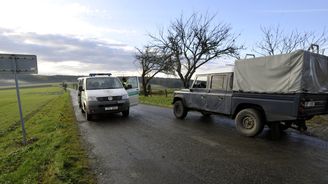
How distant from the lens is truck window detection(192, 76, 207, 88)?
8.53 m

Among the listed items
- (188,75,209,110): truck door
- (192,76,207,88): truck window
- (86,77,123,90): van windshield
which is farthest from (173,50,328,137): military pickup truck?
(86,77,123,90): van windshield

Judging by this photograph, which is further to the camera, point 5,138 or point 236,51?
point 236,51

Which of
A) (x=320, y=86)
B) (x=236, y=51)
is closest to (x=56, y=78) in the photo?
(x=236, y=51)

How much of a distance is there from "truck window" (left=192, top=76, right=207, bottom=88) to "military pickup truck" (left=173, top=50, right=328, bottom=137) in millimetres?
559

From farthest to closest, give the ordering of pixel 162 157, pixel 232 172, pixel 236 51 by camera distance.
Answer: pixel 236 51 → pixel 162 157 → pixel 232 172

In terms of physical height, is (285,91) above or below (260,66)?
below

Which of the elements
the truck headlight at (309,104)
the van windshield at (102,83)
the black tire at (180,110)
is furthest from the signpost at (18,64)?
the truck headlight at (309,104)

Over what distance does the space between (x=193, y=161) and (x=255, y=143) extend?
232cm

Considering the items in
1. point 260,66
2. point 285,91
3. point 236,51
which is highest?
point 236,51

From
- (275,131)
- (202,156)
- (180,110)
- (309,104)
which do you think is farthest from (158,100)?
(202,156)

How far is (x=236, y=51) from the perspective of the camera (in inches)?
754

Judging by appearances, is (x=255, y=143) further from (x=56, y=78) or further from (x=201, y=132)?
(x=56, y=78)

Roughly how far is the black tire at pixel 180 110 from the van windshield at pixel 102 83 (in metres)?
3.09

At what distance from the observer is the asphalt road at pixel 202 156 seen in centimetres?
385
